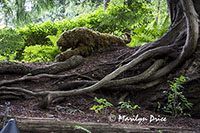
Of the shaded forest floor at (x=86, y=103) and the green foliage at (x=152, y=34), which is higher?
the green foliage at (x=152, y=34)

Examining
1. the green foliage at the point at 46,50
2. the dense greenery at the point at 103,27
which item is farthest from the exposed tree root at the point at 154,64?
the green foliage at the point at 46,50

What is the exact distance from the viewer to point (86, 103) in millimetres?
3740

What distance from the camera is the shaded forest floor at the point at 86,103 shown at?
2.84 m

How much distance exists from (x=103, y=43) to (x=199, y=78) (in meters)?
2.91

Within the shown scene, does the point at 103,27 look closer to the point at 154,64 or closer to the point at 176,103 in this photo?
the point at 154,64

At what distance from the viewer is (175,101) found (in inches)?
141

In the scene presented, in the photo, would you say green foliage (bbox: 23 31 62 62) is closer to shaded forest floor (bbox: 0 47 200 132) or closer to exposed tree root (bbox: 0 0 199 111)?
shaded forest floor (bbox: 0 47 200 132)

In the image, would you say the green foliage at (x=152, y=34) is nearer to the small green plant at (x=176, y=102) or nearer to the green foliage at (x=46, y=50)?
the green foliage at (x=46, y=50)

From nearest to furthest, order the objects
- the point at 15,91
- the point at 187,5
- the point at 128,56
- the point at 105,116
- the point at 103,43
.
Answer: the point at 105,116
the point at 187,5
the point at 15,91
the point at 128,56
the point at 103,43

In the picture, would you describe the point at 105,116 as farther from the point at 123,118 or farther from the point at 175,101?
the point at 175,101

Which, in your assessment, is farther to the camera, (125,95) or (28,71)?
(28,71)

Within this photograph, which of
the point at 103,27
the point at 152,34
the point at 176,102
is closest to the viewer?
the point at 176,102

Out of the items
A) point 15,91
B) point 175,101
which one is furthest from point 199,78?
point 15,91

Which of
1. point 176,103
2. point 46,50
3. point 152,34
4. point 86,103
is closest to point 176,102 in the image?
point 176,103
